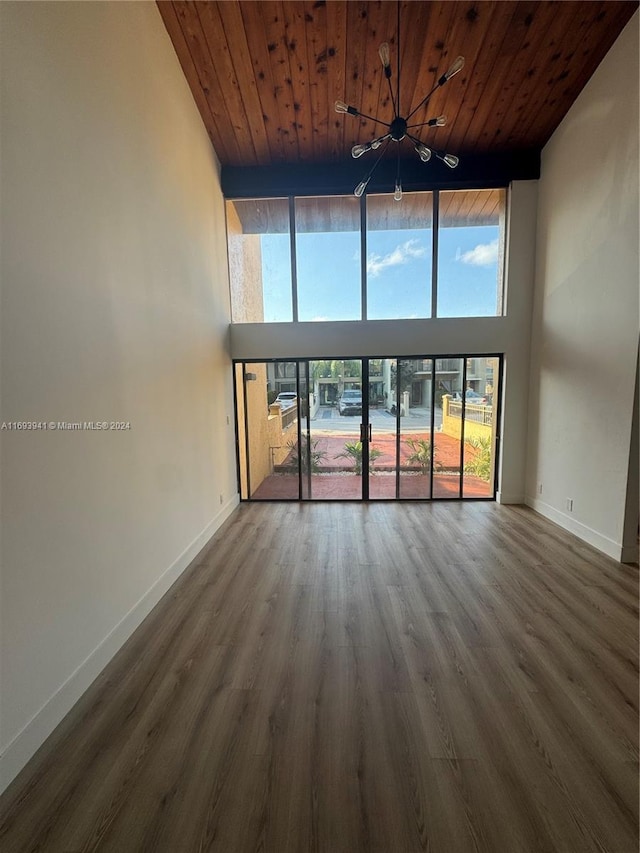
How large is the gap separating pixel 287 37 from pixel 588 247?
144 inches

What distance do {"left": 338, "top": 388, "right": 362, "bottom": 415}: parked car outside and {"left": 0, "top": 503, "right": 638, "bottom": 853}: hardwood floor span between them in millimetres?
2609

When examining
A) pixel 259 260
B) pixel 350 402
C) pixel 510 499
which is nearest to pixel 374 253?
pixel 259 260

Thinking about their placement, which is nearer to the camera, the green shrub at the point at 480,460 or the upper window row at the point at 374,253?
the upper window row at the point at 374,253

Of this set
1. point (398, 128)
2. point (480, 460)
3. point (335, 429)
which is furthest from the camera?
point (335, 429)

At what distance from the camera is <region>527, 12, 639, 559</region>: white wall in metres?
3.22

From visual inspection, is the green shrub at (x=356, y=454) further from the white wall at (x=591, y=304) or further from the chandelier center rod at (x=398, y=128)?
the chandelier center rod at (x=398, y=128)

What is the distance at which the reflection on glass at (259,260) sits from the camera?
4.98 meters

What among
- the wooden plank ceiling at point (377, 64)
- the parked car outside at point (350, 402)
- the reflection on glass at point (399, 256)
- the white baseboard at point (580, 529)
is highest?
the wooden plank ceiling at point (377, 64)

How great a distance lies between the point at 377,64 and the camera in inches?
137

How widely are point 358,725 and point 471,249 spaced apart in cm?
536

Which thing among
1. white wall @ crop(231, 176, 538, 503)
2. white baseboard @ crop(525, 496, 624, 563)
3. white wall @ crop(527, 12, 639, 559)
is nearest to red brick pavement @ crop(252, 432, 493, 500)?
white wall @ crop(231, 176, 538, 503)

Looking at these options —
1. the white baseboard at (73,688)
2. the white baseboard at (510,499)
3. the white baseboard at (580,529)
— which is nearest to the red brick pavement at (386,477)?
the white baseboard at (510,499)

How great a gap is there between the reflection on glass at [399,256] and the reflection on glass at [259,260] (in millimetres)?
1216

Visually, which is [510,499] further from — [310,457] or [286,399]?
[286,399]
